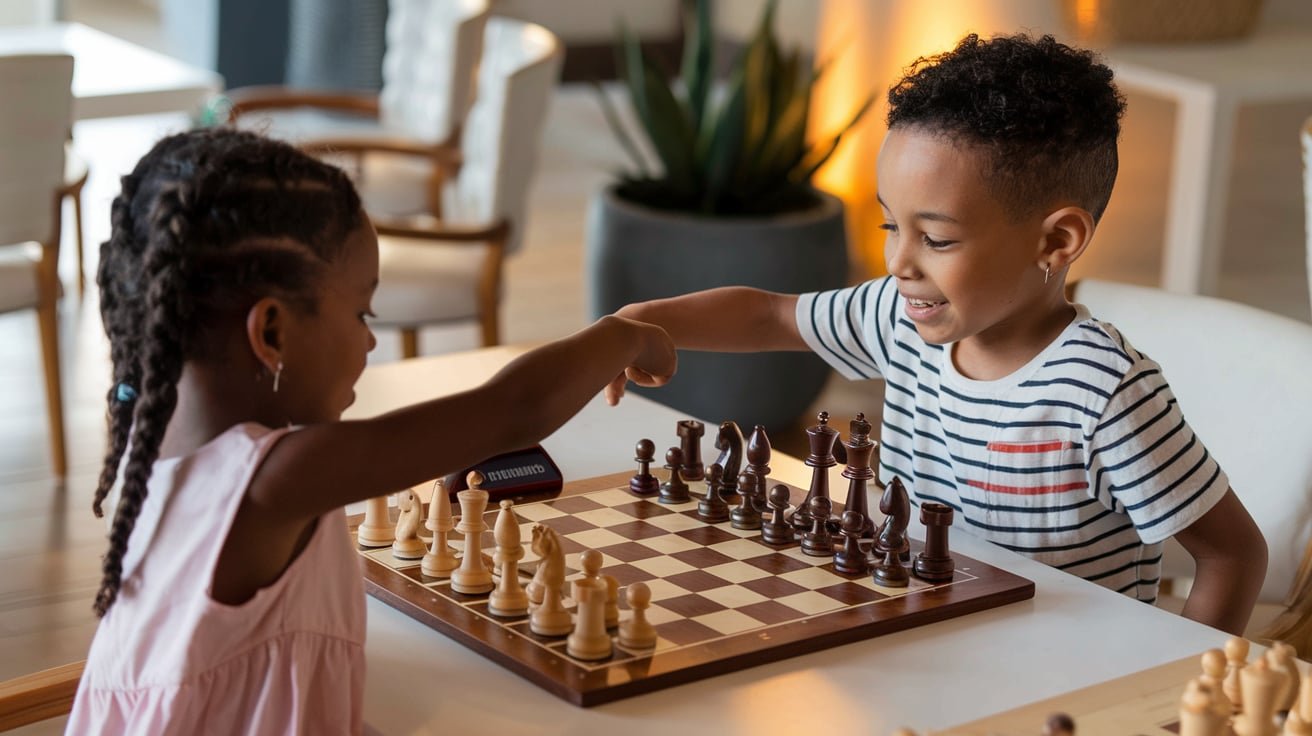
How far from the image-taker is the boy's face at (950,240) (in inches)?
63.9

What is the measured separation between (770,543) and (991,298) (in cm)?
36

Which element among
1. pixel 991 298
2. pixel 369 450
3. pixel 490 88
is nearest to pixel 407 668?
pixel 369 450

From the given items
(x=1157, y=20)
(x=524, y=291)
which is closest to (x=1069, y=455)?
(x=1157, y=20)

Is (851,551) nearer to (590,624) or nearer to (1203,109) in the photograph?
(590,624)

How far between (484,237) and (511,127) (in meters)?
0.26

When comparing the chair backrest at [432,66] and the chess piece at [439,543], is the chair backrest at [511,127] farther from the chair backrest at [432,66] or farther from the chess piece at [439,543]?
the chess piece at [439,543]

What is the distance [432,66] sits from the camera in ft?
14.8

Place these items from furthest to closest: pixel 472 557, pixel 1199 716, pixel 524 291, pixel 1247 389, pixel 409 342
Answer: pixel 524 291, pixel 409 342, pixel 1247 389, pixel 472 557, pixel 1199 716

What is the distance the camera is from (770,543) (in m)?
1.53

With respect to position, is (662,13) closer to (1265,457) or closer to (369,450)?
(1265,457)

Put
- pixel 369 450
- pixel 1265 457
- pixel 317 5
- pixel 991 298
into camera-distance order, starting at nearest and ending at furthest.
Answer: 1. pixel 369 450
2. pixel 991 298
3. pixel 1265 457
4. pixel 317 5

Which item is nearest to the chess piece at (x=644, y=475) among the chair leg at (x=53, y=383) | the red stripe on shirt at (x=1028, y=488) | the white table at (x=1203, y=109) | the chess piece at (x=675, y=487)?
the chess piece at (x=675, y=487)

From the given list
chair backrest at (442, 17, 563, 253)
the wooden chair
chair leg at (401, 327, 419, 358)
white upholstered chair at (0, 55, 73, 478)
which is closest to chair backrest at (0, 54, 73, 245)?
white upholstered chair at (0, 55, 73, 478)

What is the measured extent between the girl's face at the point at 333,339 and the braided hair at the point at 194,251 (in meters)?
0.01
